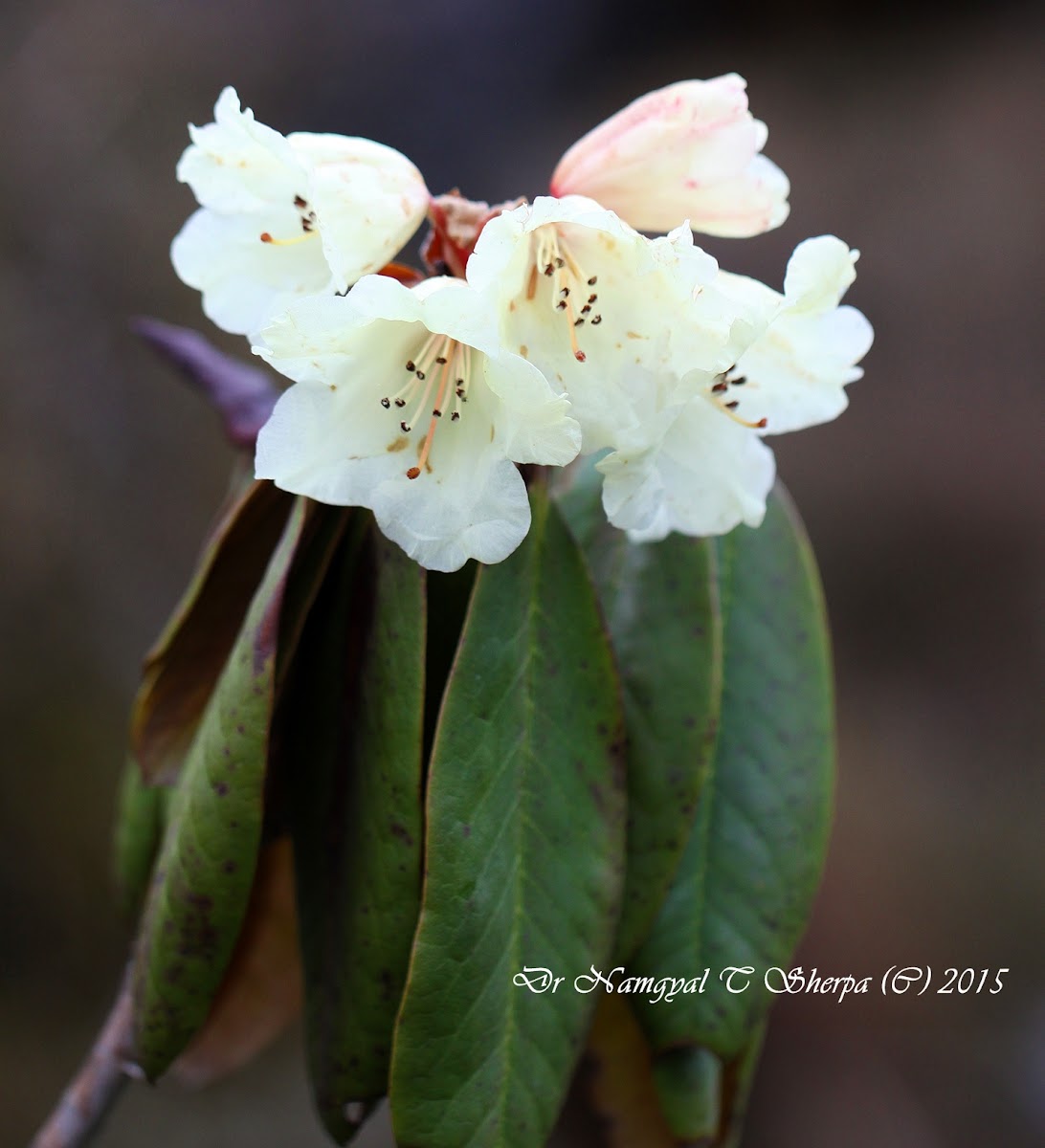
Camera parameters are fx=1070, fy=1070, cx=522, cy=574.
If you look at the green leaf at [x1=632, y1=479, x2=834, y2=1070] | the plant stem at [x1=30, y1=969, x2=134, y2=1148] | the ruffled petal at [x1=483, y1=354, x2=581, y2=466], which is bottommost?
the plant stem at [x1=30, y1=969, x2=134, y2=1148]

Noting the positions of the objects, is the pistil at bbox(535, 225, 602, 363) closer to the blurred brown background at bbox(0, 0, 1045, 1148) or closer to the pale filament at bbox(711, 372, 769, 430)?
the pale filament at bbox(711, 372, 769, 430)

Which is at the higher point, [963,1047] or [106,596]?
[106,596]

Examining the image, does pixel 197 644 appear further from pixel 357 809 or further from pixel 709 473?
pixel 709 473

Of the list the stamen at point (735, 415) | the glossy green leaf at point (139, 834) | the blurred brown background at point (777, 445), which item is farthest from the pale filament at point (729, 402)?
the blurred brown background at point (777, 445)

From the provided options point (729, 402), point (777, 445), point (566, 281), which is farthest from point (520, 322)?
point (777, 445)

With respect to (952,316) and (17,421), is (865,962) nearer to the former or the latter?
(952,316)

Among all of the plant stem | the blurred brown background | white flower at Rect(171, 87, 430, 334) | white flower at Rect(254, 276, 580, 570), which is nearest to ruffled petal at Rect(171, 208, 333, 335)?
white flower at Rect(171, 87, 430, 334)

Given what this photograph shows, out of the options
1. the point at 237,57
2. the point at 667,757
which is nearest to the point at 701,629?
the point at 667,757
